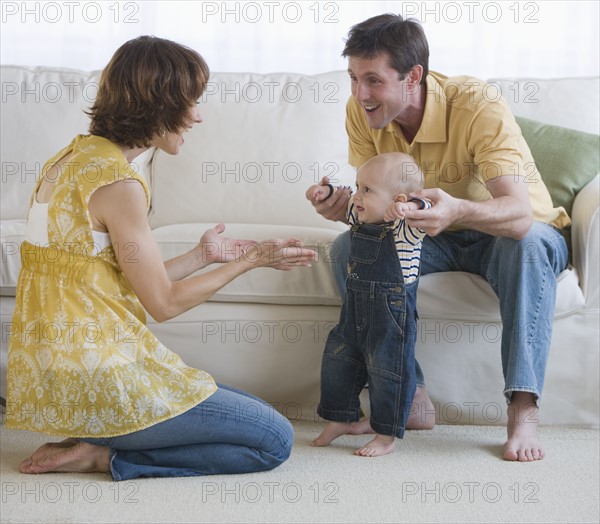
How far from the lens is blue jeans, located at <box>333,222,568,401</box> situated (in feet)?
6.53

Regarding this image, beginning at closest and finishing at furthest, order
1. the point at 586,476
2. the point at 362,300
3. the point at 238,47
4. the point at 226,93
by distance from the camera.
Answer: the point at 586,476
the point at 362,300
the point at 226,93
the point at 238,47

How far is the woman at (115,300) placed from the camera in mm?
1686

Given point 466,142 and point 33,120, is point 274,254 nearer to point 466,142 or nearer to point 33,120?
point 466,142

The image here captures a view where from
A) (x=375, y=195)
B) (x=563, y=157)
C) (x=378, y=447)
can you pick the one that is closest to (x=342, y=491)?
(x=378, y=447)

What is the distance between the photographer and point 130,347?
5.71 feet

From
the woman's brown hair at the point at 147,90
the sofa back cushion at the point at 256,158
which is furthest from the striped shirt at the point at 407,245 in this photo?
the sofa back cushion at the point at 256,158

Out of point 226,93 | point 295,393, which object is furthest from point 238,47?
point 295,393

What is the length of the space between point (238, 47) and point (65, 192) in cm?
182

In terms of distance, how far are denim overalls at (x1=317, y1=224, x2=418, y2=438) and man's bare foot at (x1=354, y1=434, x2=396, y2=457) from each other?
0.02 metres

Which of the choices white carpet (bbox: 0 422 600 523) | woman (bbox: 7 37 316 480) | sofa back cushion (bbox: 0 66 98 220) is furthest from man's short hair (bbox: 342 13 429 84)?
sofa back cushion (bbox: 0 66 98 220)

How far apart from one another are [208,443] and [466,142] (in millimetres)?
937

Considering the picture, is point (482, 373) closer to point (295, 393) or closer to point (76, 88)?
point (295, 393)

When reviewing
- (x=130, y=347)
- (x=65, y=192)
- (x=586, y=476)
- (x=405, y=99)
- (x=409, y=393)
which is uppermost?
(x=405, y=99)

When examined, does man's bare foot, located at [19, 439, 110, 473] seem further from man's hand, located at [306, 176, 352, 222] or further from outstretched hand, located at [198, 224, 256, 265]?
man's hand, located at [306, 176, 352, 222]
